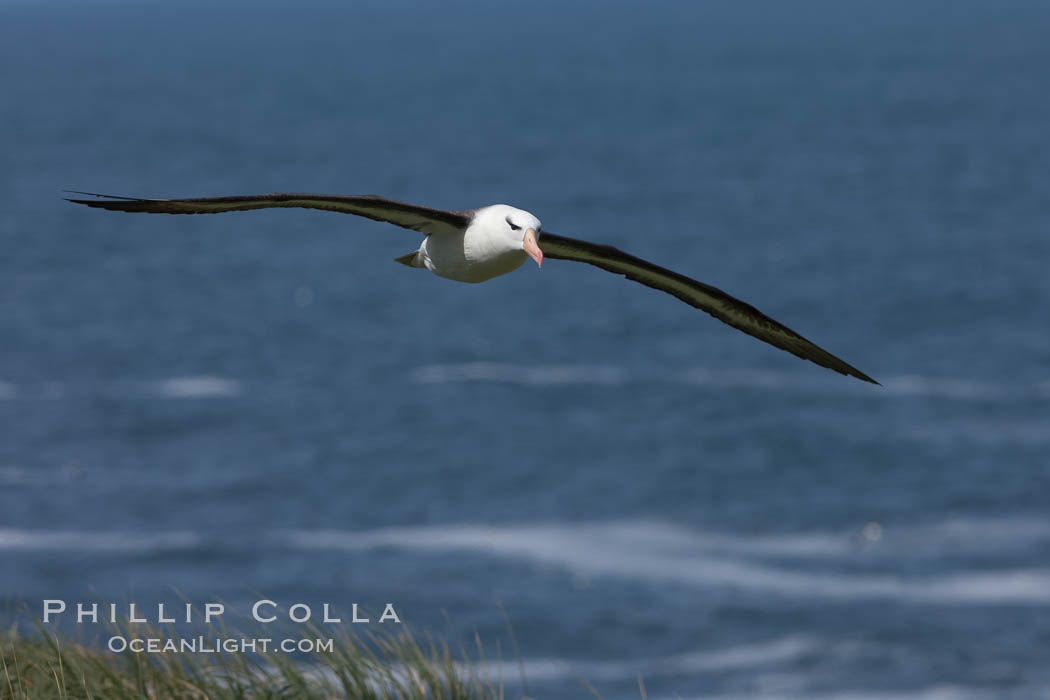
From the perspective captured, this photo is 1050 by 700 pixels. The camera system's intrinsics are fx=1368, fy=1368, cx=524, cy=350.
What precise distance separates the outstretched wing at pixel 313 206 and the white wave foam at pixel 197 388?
90561mm

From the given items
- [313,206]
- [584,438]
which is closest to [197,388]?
[584,438]

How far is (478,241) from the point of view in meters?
10.5

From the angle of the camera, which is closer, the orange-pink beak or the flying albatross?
the flying albatross

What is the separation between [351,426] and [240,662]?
270 ft

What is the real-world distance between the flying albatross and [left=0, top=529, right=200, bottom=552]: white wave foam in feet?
227

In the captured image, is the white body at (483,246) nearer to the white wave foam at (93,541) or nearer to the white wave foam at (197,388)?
the white wave foam at (93,541)

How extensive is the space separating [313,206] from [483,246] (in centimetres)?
135

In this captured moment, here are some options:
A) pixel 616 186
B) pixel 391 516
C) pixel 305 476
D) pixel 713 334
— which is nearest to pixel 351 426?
pixel 305 476

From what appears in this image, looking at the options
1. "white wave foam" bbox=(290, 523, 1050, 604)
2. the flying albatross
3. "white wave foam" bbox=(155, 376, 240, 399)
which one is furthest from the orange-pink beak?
"white wave foam" bbox=(155, 376, 240, 399)

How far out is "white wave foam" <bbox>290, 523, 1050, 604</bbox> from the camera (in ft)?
227

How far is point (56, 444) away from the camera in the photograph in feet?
294

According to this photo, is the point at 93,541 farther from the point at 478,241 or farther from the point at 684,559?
the point at 478,241

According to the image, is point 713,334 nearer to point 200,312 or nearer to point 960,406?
point 960,406

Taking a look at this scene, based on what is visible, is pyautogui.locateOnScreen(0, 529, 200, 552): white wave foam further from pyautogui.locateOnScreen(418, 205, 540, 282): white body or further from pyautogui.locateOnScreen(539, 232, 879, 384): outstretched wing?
pyautogui.locateOnScreen(418, 205, 540, 282): white body
